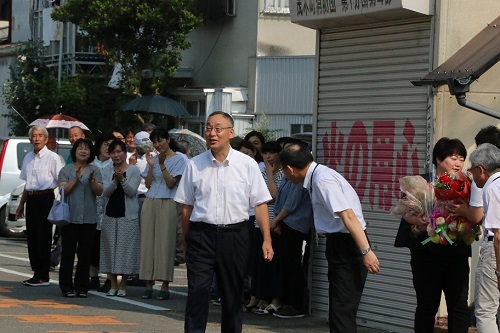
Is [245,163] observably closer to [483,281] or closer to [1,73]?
[483,281]

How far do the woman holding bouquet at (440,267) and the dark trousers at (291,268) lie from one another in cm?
328

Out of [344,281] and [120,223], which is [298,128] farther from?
[344,281]

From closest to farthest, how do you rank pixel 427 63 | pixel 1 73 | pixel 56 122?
pixel 427 63, pixel 56 122, pixel 1 73

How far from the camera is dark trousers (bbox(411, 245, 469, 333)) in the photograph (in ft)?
31.1

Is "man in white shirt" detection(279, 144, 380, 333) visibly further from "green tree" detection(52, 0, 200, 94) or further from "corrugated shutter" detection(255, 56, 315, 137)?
"green tree" detection(52, 0, 200, 94)

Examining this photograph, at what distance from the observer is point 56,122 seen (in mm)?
23297

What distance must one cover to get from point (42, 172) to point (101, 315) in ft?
10.3

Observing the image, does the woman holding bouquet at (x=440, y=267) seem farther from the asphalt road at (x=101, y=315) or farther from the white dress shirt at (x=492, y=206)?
the asphalt road at (x=101, y=315)

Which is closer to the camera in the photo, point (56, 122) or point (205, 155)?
point (205, 155)

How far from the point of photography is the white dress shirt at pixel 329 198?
9.14m

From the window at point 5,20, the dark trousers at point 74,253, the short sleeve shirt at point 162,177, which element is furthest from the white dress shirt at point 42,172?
the window at point 5,20

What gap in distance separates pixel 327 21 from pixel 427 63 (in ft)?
5.18

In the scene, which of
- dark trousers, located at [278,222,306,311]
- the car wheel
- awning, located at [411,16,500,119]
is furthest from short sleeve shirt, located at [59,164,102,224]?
the car wheel

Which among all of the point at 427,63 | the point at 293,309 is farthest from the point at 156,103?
the point at 427,63
